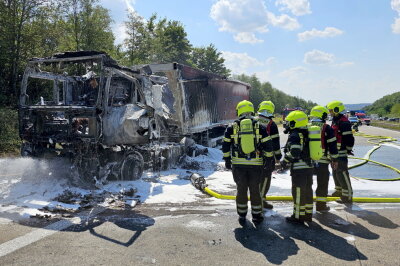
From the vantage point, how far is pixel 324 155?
18.0 feet

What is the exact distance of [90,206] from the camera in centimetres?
521

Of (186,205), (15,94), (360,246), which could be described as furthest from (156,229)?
(15,94)

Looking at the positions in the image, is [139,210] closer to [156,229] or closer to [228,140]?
[156,229]

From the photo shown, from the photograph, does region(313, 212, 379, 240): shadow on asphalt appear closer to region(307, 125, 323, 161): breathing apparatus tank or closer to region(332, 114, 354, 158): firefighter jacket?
region(307, 125, 323, 161): breathing apparatus tank

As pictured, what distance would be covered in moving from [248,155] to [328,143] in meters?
1.70

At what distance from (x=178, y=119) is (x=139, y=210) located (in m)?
5.01

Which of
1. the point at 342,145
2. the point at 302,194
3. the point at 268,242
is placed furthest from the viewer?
the point at 342,145

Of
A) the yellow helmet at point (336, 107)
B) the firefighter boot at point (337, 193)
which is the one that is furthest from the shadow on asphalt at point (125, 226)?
the yellow helmet at point (336, 107)

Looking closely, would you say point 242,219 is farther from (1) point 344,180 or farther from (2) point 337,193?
(2) point 337,193

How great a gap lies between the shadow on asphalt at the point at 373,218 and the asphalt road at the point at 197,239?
13 mm

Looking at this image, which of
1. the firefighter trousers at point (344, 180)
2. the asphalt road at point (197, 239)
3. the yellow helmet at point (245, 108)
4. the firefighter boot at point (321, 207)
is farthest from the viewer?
the firefighter trousers at point (344, 180)

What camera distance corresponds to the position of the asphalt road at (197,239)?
133 inches

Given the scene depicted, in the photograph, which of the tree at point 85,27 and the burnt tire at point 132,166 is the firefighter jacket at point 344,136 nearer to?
the burnt tire at point 132,166

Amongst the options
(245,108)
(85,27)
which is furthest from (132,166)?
(85,27)
